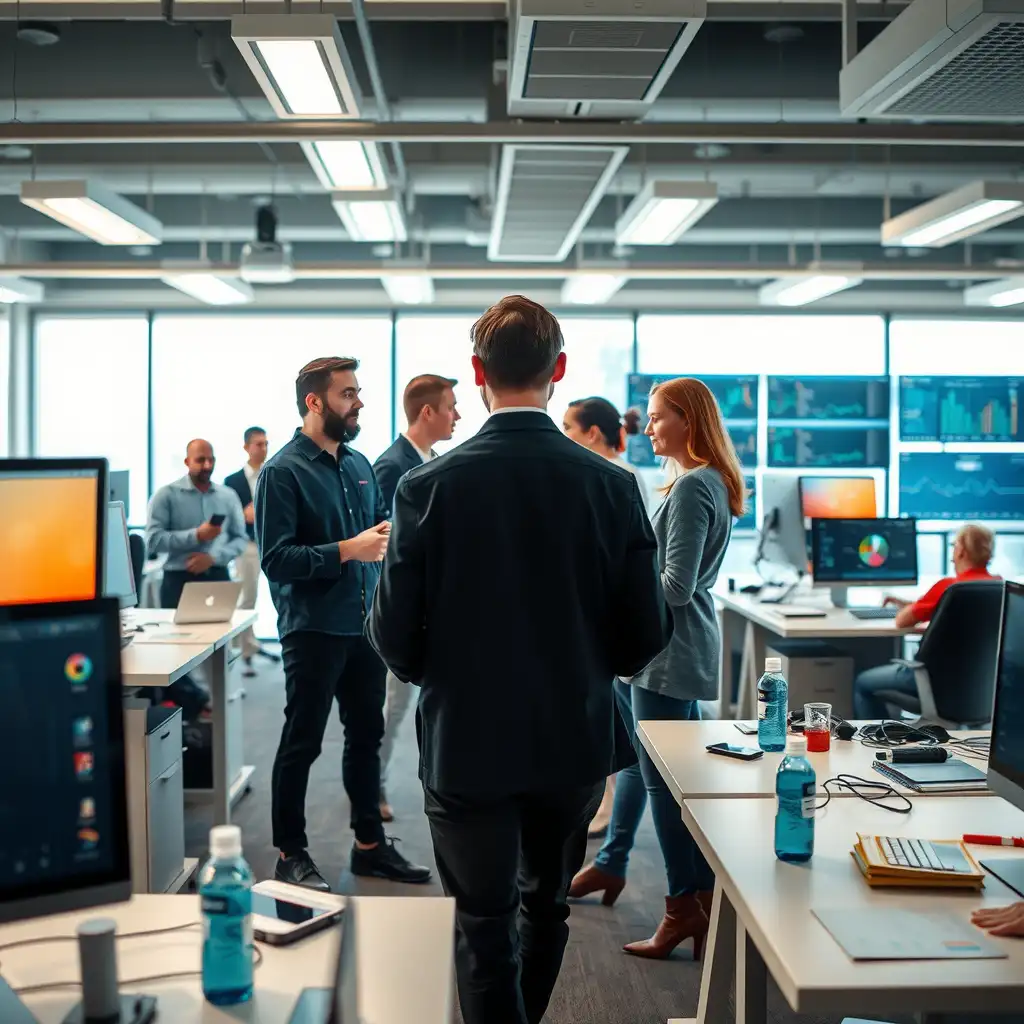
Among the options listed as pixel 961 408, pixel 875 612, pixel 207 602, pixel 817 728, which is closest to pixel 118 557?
pixel 207 602

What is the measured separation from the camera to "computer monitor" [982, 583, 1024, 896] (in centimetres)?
172

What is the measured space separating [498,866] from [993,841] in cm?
85

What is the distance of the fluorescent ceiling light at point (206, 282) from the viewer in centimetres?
639

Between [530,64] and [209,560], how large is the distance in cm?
331

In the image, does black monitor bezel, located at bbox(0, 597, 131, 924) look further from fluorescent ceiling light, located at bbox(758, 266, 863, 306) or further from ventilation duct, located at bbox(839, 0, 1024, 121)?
fluorescent ceiling light, located at bbox(758, 266, 863, 306)

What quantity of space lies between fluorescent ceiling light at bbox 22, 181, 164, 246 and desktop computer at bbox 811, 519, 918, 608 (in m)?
3.58

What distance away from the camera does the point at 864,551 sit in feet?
16.2

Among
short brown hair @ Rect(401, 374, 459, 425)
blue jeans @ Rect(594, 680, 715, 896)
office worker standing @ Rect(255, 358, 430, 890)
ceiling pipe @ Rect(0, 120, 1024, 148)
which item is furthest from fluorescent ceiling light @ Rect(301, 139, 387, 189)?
blue jeans @ Rect(594, 680, 715, 896)

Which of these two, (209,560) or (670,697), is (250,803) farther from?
(670,697)

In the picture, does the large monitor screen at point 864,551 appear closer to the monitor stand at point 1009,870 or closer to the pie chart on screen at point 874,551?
the pie chart on screen at point 874,551

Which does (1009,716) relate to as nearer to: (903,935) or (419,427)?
(903,935)

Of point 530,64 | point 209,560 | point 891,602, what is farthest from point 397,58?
point 891,602

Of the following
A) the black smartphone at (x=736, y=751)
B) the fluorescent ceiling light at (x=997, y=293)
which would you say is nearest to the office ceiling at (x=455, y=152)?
the fluorescent ceiling light at (x=997, y=293)

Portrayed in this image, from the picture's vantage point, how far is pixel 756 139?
13.7 feet
